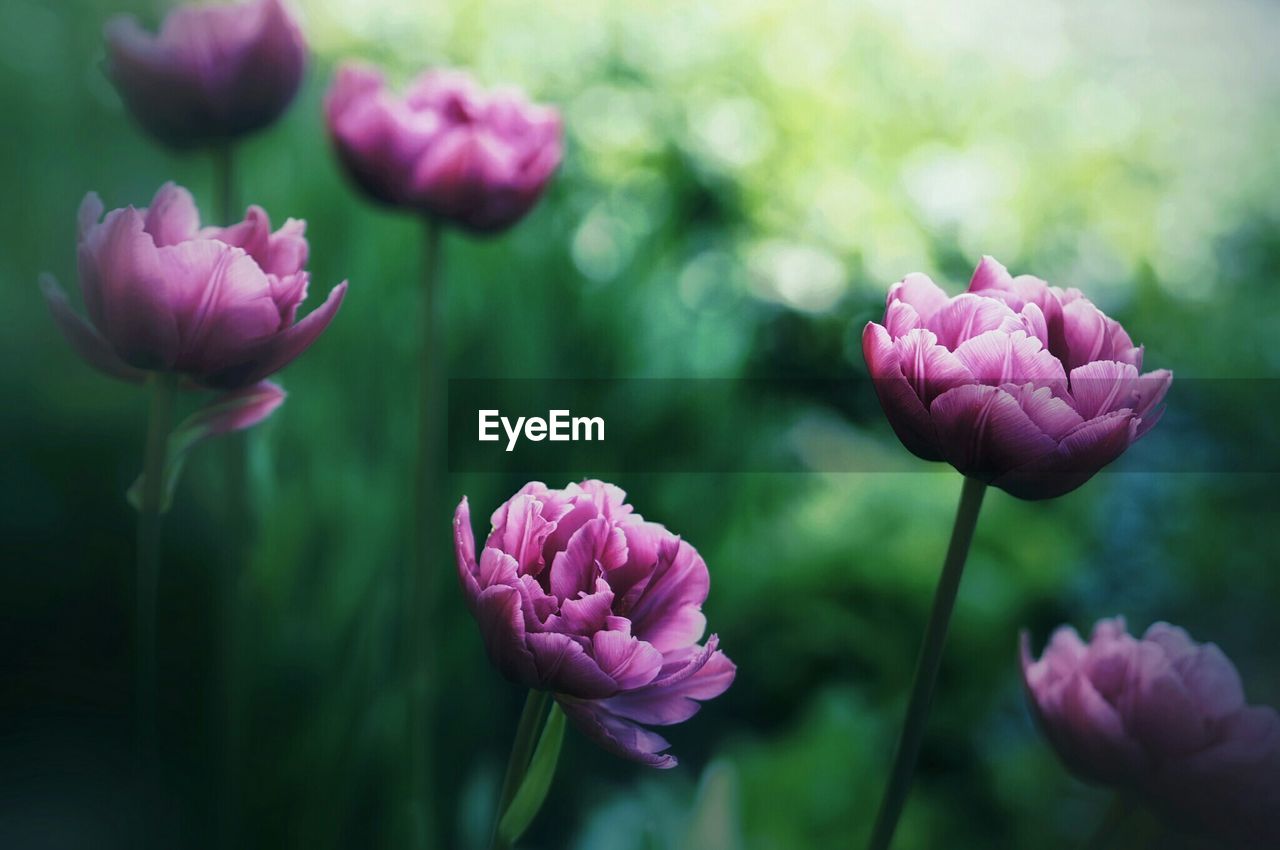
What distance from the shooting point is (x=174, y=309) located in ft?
0.95

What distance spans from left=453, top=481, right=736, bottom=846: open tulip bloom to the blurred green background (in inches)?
6.2

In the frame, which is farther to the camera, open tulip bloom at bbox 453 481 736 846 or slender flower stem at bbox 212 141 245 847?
slender flower stem at bbox 212 141 245 847

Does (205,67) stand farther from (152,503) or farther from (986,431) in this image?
(986,431)

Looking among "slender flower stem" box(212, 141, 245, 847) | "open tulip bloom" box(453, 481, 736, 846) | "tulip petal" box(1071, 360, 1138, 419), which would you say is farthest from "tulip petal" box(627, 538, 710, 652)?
"slender flower stem" box(212, 141, 245, 847)

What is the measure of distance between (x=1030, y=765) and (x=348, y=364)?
483 millimetres

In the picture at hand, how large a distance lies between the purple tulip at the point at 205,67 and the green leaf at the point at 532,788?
312 millimetres

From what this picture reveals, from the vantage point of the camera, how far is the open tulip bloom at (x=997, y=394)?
0.85 feet

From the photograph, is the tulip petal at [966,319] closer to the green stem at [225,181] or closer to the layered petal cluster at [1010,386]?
the layered petal cluster at [1010,386]

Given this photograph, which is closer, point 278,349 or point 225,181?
point 278,349

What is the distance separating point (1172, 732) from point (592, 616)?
6.8 inches

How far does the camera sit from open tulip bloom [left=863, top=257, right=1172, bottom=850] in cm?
26

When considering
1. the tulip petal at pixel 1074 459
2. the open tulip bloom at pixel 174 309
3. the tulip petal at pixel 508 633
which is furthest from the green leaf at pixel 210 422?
the tulip petal at pixel 1074 459

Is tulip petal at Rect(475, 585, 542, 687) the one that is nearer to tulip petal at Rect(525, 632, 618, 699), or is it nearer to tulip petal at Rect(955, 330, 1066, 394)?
tulip petal at Rect(525, 632, 618, 699)
